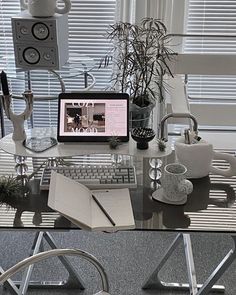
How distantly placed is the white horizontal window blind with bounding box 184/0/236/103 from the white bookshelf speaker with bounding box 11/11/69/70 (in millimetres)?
906

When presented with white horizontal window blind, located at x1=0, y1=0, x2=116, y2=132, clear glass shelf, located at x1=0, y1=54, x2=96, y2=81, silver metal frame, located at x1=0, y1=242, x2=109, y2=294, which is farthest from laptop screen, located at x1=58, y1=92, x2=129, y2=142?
white horizontal window blind, located at x1=0, y1=0, x2=116, y2=132

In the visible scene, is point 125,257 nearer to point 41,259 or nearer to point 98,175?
point 98,175

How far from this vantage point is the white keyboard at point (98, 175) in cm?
175

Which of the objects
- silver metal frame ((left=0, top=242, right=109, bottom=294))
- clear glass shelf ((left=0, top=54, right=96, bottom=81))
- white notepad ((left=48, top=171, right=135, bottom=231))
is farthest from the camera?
clear glass shelf ((left=0, top=54, right=96, bottom=81))

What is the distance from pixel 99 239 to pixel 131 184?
994 mm

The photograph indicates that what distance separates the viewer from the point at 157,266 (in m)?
2.33

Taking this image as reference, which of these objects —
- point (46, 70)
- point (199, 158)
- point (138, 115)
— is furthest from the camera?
point (46, 70)

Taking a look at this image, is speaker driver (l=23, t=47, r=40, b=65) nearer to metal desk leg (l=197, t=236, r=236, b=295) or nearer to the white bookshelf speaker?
the white bookshelf speaker

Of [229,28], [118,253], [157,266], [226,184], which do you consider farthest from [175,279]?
[229,28]

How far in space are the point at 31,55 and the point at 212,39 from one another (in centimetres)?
123

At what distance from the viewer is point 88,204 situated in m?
1.64

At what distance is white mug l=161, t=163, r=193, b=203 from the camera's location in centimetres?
165

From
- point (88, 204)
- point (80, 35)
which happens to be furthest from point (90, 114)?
point (80, 35)

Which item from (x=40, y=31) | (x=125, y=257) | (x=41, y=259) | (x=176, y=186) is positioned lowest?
(x=125, y=257)
